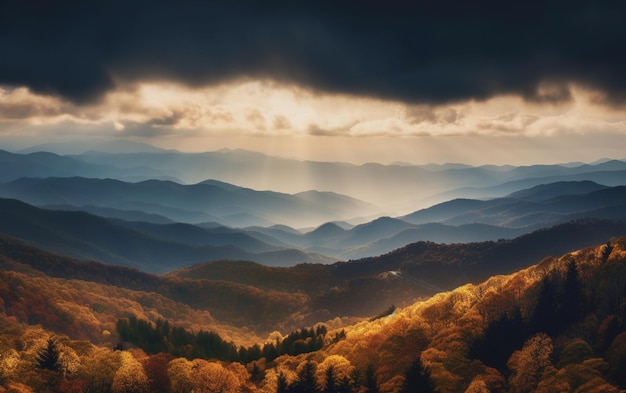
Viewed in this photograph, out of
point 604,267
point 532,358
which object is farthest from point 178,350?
point 604,267

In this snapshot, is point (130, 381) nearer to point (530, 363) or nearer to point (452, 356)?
point (452, 356)

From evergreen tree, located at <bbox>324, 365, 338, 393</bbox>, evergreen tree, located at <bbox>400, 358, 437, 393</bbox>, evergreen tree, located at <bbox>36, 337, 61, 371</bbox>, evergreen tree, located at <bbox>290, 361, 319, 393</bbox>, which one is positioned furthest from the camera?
evergreen tree, located at <bbox>36, 337, 61, 371</bbox>

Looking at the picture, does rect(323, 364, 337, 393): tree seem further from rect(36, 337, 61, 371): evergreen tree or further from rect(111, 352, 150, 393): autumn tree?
rect(36, 337, 61, 371): evergreen tree

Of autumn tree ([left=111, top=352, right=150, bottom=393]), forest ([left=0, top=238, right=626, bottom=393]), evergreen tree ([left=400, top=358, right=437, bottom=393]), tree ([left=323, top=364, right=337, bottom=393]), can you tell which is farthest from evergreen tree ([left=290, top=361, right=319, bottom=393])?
autumn tree ([left=111, top=352, right=150, bottom=393])

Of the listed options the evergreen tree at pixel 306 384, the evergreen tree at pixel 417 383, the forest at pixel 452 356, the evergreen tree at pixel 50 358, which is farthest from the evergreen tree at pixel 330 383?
the evergreen tree at pixel 50 358

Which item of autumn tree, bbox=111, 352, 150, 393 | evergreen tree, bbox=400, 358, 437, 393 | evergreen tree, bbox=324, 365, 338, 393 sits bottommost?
autumn tree, bbox=111, 352, 150, 393

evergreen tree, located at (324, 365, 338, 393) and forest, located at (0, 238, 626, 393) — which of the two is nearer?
forest, located at (0, 238, 626, 393)

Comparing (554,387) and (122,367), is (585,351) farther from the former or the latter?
(122,367)

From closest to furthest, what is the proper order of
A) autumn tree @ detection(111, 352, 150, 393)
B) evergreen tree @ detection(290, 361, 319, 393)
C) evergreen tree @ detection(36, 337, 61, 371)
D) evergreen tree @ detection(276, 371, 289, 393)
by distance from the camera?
evergreen tree @ detection(290, 361, 319, 393) < evergreen tree @ detection(276, 371, 289, 393) < autumn tree @ detection(111, 352, 150, 393) < evergreen tree @ detection(36, 337, 61, 371)

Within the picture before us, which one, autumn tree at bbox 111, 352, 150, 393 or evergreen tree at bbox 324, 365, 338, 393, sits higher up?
evergreen tree at bbox 324, 365, 338, 393
